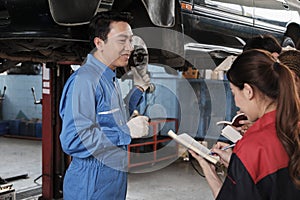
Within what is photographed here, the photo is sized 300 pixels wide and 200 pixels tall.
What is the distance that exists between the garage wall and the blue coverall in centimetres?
723

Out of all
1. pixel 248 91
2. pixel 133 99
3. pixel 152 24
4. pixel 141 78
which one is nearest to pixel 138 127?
pixel 133 99

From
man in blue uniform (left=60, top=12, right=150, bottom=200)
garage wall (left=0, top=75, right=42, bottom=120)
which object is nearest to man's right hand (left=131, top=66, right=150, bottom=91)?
Answer: man in blue uniform (left=60, top=12, right=150, bottom=200)

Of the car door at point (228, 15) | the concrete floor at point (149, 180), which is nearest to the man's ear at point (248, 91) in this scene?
the car door at point (228, 15)

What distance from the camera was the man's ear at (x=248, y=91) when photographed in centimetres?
114

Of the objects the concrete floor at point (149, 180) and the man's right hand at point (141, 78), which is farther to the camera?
the concrete floor at point (149, 180)

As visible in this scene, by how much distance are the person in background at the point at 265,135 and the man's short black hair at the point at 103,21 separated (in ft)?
2.44

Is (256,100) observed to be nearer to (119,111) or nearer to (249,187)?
(249,187)

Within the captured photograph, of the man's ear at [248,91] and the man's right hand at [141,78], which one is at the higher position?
the man's ear at [248,91]

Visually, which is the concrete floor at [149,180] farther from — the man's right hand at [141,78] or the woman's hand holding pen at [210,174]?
the woman's hand holding pen at [210,174]

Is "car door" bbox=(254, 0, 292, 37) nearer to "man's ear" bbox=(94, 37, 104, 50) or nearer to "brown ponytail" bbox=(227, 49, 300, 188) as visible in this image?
"man's ear" bbox=(94, 37, 104, 50)

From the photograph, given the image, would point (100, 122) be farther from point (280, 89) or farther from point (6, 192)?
point (6, 192)

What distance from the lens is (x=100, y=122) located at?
5.39 ft

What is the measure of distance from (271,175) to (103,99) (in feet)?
2.77

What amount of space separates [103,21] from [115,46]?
14cm
